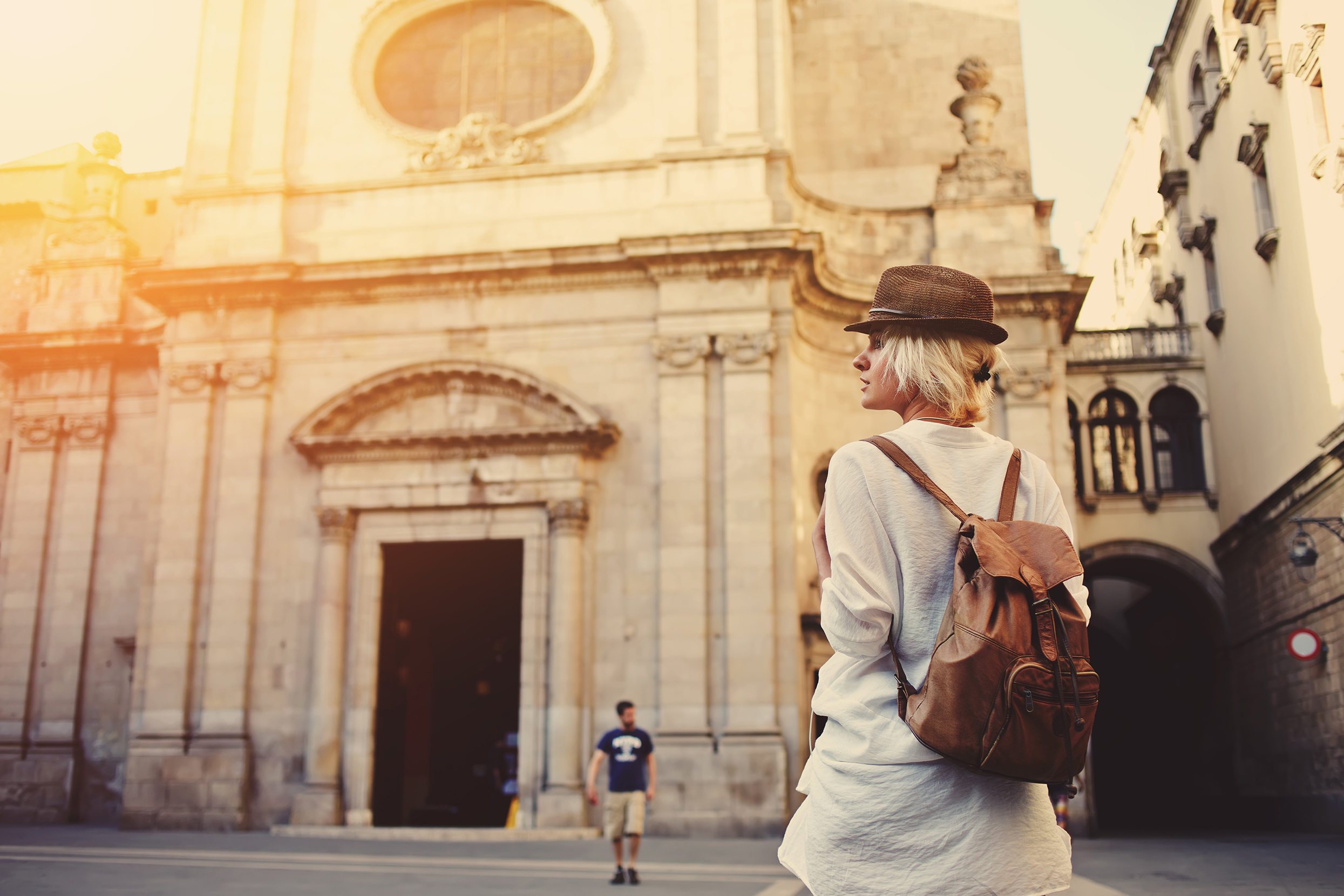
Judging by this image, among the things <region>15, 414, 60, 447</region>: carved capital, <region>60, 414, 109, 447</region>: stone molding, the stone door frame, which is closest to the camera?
the stone door frame

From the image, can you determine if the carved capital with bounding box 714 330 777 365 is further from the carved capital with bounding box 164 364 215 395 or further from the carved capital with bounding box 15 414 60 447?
the carved capital with bounding box 15 414 60 447

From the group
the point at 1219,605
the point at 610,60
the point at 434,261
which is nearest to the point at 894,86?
the point at 610,60

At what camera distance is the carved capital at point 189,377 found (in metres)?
21.9

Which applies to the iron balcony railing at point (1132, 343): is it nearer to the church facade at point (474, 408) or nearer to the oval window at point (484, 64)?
the church facade at point (474, 408)

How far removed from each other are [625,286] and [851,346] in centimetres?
443

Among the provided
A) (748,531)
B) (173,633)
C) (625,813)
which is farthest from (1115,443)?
(173,633)

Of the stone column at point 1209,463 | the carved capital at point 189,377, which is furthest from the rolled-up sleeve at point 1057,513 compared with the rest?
the stone column at point 1209,463

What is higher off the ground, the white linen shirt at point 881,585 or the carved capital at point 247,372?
the carved capital at point 247,372

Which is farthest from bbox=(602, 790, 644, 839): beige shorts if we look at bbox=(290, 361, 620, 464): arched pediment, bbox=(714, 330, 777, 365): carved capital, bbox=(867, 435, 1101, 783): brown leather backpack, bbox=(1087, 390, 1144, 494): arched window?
bbox=(1087, 390, 1144, 494): arched window

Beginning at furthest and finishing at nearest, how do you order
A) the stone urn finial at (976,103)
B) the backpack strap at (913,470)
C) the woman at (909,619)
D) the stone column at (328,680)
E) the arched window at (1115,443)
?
1. the arched window at (1115,443)
2. the stone urn finial at (976,103)
3. the stone column at (328,680)
4. the backpack strap at (913,470)
5. the woman at (909,619)

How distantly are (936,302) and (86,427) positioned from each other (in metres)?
25.7

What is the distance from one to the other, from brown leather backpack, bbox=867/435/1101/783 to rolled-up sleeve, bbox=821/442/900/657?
12 centimetres

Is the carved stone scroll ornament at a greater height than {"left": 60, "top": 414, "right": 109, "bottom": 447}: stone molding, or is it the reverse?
the carved stone scroll ornament

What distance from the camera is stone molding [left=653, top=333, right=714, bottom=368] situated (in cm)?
2036
